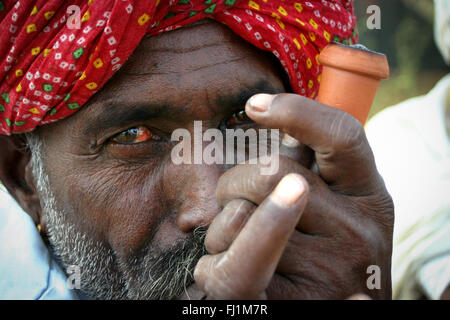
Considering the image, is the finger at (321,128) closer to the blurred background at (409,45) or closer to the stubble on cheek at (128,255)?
the stubble on cheek at (128,255)

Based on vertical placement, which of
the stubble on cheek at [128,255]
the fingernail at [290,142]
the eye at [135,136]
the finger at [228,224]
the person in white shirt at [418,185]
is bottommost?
the person in white shirt at [418,185]

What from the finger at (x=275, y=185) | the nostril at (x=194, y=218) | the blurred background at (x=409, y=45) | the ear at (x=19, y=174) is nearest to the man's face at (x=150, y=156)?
the nostril at (x=194, y=218)

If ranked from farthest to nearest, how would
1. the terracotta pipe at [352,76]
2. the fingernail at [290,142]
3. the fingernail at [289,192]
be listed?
the terracotta pipe at [352,76] < the fingernail at [290,142] < the fingernail at [289,192]

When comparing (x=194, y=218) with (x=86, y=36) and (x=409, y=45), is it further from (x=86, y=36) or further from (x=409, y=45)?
(x=409, y=45)

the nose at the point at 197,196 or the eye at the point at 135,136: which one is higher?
the eye at the point at 135,136

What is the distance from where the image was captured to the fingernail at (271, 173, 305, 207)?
4.09 feet

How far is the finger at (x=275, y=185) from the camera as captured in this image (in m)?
1.38

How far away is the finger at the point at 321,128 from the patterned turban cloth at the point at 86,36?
1.85ft

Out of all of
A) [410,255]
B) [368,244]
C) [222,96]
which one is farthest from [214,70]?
[410,255]

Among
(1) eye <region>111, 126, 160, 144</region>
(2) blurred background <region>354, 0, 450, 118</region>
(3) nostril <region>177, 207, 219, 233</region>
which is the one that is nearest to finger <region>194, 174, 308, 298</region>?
(3) nostril <region>177, 207, 219, 233</region>

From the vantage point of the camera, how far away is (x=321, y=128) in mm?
1386

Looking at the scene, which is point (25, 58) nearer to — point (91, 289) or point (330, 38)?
point (91, 289)

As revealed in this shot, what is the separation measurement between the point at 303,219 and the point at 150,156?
708mm
